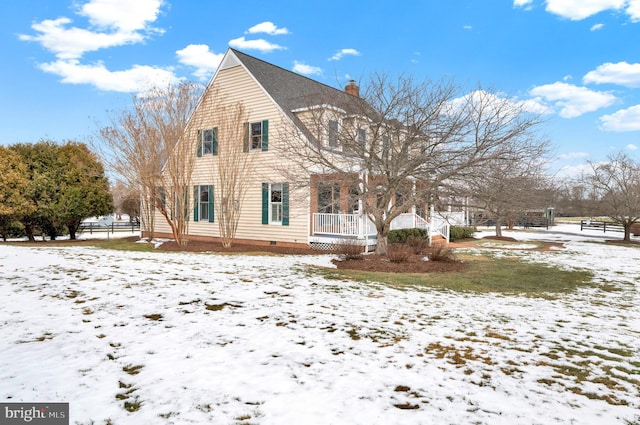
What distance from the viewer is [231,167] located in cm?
1606

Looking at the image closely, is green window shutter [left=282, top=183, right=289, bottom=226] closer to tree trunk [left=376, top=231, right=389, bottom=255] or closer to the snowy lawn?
tree trunk [left=376, top=231, right=389, bottom=255]

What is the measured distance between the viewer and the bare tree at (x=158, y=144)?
1600 centimetres

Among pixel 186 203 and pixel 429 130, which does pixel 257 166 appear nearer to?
pixel 186 203

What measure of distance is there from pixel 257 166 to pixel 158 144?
4.45 m

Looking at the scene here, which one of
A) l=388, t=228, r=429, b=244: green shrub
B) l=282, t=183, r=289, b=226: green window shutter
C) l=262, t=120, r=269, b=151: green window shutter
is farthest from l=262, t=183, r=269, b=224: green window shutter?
l=388, t=228, r=429, b=244: green shrub

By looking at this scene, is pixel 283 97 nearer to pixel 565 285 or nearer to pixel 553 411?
pixel 565 285

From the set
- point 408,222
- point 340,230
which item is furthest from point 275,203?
point 408,222

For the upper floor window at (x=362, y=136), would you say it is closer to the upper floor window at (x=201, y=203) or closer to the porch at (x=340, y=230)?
the porch at (x=340, y=230)

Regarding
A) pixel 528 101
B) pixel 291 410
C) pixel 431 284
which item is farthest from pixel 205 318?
pixel 528 101

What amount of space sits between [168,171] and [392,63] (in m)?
11.2

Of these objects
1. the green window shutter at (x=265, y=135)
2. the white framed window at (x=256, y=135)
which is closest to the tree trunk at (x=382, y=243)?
the green window shutter at (x=265, y=135)

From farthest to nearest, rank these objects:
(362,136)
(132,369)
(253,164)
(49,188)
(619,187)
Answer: (619,187)
(49,188)
(253,164)
(362,136)
(132,369)

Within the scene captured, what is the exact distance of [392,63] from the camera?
10461 millimetres

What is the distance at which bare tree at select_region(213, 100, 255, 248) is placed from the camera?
16094 millimetres
